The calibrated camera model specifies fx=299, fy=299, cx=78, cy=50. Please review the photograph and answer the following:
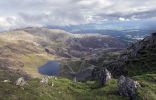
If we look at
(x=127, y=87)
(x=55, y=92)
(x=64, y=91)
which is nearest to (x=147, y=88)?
(x=127, y=87)

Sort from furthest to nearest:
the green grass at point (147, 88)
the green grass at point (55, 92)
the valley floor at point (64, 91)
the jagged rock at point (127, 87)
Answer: the jagged rock at point (127, 87) → the green grass at point (55, 92) → the valley floor at point (64, 91) → the green grass at point (147, 88)

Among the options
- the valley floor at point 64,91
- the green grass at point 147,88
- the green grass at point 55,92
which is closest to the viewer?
the green grass at point 147,88

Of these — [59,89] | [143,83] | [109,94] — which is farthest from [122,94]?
[59,89]

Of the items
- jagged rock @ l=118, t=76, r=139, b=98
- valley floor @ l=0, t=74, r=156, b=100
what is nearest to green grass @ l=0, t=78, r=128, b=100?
valley floor @ l=0, t=74, r=156, b=100

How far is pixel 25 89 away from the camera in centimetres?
11769

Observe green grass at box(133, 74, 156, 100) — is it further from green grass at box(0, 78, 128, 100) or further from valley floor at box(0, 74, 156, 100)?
green grass at box(0, 78, 128, 100)

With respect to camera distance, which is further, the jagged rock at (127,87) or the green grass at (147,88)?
the jagged rock at (127,87)

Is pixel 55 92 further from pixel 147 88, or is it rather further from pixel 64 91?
pixel 147 88

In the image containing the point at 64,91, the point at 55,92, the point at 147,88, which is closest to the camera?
the point at 55,92

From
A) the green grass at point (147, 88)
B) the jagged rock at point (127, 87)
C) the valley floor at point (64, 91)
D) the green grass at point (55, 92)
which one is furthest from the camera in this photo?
the jagged rock at point (127, 87)

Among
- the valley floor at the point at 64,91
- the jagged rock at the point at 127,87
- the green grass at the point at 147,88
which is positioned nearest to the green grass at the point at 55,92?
the valley floor at the point at 64,91

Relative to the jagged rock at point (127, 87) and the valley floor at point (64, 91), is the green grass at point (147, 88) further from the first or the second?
the jagged rock at point (127, 87)

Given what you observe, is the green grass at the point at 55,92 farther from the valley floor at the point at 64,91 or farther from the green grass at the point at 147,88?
the green grass at the point at 147,88

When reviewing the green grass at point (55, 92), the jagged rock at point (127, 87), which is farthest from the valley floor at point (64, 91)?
the jagged rock at point (127, 87)
